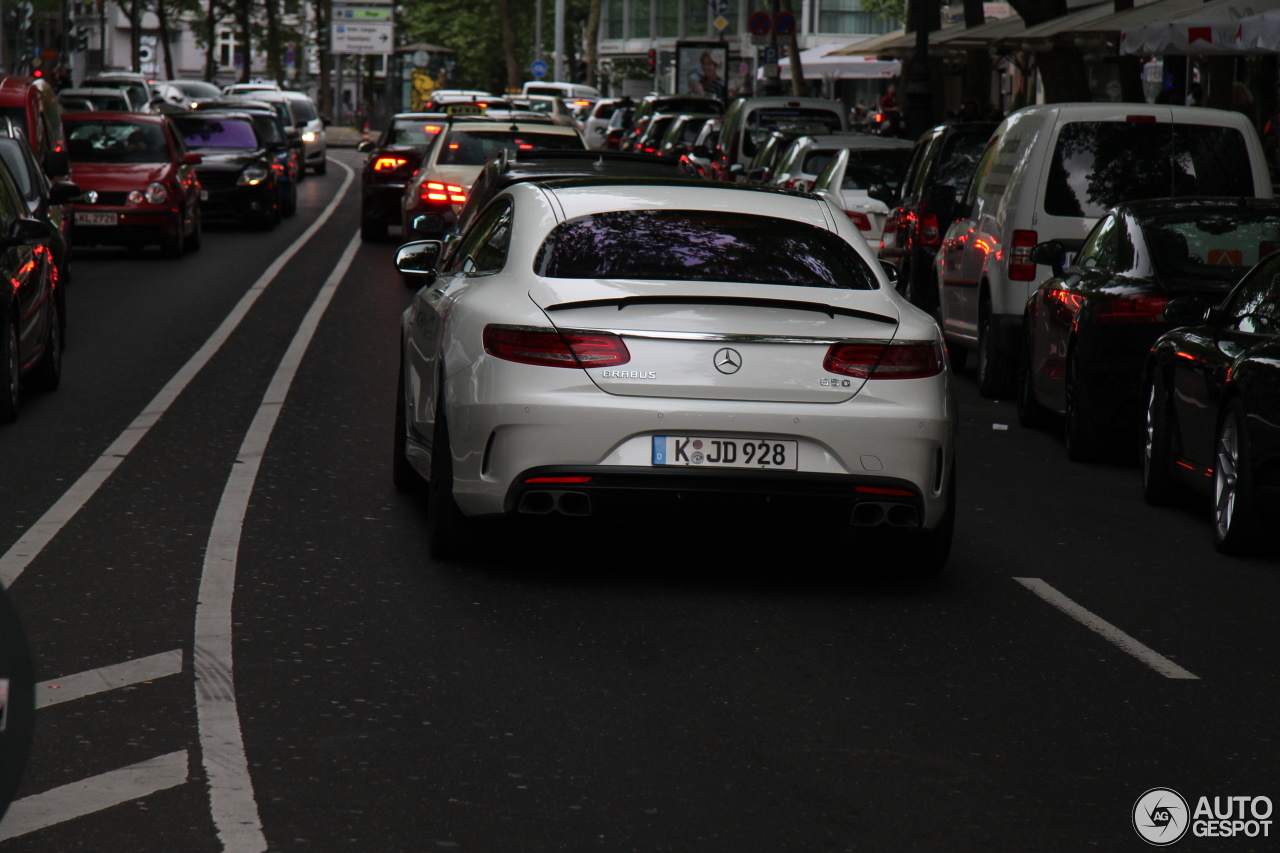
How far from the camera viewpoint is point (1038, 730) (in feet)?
18.9

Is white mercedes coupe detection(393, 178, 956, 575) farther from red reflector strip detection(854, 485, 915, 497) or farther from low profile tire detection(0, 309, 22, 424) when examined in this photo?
low profile tire detection(0, 309, 22, 424)

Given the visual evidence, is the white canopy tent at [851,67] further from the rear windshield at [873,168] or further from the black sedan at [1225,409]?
the black sedan at [1225,409]

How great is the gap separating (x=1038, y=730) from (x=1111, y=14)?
2034 centimetres

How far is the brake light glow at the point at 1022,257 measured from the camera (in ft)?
45.4

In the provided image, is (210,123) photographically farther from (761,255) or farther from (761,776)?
(761,776)

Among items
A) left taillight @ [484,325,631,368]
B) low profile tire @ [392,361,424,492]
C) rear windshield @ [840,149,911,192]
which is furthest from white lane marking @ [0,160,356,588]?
rear windshield @ [840,149,911,192]

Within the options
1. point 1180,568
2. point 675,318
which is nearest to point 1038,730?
point 675,318

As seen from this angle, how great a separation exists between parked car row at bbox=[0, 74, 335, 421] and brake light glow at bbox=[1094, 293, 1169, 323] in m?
5.88

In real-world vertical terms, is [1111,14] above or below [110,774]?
above

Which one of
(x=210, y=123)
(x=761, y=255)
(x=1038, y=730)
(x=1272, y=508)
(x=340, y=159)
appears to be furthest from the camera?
(x=340, y=159)

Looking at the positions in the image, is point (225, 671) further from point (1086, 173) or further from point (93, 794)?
point (1086, 173)

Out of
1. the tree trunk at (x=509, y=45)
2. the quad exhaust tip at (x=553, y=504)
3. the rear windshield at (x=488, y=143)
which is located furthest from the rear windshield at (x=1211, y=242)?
the tree trunk at (x=509, y=45)

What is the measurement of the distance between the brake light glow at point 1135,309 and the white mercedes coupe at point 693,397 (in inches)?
144
